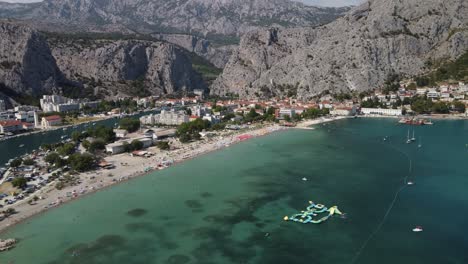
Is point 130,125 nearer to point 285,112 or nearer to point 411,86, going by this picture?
point 285,112

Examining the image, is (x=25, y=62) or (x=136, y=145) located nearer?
(x=136, y=145)

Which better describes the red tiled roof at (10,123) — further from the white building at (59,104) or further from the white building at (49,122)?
the white building at (59,104)

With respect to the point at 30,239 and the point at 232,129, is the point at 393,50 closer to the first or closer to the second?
the point at 232,129

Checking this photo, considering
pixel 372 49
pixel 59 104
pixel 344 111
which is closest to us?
pixel 344 111

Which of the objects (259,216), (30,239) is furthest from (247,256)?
(30,239)

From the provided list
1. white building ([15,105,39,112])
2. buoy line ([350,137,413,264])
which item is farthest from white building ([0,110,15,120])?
buoy line ([350,137,413,264])

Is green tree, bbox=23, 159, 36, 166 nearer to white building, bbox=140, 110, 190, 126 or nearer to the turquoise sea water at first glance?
the turquoise sea water

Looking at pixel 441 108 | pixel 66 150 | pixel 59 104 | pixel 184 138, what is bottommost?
pixel 184 138

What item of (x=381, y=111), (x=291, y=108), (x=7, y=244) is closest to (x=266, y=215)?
(x=7, y=244)
